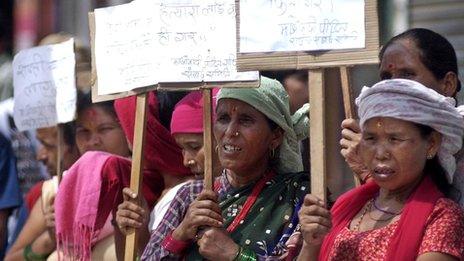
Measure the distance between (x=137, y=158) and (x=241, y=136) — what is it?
1.67ft

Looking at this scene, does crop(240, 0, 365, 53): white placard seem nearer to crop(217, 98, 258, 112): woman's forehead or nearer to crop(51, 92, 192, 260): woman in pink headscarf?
crop(217, 98, 258, 112): woman's forehead

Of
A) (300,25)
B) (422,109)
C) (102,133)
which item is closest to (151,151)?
(102,133)

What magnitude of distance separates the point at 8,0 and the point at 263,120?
19.1ft

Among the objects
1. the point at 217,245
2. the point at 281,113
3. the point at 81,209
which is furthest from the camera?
the point at 81,209

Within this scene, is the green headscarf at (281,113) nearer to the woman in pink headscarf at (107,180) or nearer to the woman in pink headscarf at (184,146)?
the woman in pink headscarf at (184,146)

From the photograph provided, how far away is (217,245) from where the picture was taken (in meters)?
4.79

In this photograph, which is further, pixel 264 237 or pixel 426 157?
pixel 264 237

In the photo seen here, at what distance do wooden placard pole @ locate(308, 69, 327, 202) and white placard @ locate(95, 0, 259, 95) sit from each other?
36 cm

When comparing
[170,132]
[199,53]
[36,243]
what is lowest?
[36,243]

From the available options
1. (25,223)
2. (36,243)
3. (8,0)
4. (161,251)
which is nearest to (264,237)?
(161,251)

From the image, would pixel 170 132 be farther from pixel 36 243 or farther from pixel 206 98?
pixel 36 243

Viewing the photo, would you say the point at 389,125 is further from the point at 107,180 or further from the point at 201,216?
the point at 107,180

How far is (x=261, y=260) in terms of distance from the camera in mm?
4738

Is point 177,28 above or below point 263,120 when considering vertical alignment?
above
